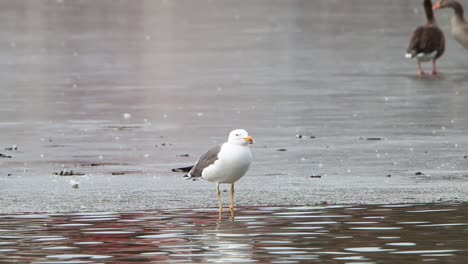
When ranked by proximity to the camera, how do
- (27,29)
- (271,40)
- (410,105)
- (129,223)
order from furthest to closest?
(27,29)
(271,40)
(410,105)
(129,223)

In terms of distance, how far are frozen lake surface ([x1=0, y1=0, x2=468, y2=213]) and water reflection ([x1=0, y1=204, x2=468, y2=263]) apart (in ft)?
1.95

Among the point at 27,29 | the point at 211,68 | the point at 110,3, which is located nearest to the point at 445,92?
the point at 211,68

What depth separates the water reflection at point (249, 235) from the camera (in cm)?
959

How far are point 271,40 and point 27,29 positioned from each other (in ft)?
27.2

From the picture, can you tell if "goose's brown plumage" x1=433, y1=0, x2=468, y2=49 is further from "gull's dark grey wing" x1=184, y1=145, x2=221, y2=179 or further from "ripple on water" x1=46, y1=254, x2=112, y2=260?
"ripple on water" x1=46, y1=254, x2=112, y2=260

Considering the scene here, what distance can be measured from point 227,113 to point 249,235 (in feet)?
→ 30.3

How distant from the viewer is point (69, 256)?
31.7 ft

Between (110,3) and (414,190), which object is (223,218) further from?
(110,3)

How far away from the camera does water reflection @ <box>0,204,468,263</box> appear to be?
959cm

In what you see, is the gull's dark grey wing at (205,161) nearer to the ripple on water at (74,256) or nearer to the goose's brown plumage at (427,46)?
the ripple on water at (74,256)

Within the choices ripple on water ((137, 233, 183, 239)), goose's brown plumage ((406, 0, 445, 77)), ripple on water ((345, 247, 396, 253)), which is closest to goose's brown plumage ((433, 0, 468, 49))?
goose's brown plumage ((406, 0, 445, 77))

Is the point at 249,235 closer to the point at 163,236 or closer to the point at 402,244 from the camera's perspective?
the point at 163,236

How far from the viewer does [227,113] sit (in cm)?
1978

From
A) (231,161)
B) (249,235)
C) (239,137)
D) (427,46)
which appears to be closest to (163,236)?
(249,235)
